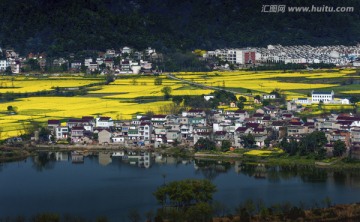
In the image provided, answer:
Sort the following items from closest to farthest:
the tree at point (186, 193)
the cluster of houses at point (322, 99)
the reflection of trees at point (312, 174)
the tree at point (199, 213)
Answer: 1. the tree at point (199, 213)
2. the tree at point (186, 193)
3. the reflection of trees at point (312, 174)
4. the cluster of houses at point (322, 99)

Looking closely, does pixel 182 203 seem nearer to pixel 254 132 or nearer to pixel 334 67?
pixel 254 132

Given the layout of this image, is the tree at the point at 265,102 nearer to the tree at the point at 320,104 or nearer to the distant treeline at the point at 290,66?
the tree at the point at 320,104

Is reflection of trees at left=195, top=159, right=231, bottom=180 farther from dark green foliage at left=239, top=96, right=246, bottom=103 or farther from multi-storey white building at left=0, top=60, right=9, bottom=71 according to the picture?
multi-storey white building at left=0, top=60, right=9, bottom=71

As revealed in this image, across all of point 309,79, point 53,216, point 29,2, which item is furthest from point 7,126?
point 29,2

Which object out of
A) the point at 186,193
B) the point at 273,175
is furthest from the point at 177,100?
the point at 186,193

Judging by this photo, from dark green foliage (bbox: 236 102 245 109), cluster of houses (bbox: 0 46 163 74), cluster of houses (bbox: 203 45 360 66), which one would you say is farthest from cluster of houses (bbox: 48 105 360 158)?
cluster of houses (bbox: 203 45 360 66)

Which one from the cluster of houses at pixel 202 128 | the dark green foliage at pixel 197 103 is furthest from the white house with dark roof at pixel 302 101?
the cluster of houses at pixel 202 128

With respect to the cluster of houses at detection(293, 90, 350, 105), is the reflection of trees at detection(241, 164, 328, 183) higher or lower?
lower
